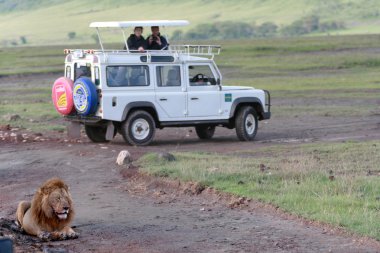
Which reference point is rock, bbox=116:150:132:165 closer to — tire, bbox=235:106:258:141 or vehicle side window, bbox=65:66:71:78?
vehicle side window, bbox=65:66:71:78

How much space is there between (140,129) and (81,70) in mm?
1605

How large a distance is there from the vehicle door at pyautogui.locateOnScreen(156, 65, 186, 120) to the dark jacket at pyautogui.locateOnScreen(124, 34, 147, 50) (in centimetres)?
75

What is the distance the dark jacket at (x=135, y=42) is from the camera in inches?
741

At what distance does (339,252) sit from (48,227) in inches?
113

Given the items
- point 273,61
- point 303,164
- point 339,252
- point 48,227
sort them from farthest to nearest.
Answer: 1. point 273,61
2. point 303,164
3. point 48,227
4. point 339,252

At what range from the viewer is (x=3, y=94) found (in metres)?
33.8

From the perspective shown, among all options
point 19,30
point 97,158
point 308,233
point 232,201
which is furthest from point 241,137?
point 19,30

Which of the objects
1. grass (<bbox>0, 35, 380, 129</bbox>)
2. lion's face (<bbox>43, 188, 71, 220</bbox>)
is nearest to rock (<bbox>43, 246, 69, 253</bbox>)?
lion's face (<bbox>43, 188, 71, 220</bbox>)

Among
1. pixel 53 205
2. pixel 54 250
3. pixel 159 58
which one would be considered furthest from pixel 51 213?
pixel 159 58

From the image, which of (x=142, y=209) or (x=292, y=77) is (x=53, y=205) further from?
(x=292, y=77)

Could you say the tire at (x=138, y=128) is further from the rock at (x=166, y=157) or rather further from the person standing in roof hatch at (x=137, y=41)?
the rock at (x=166, y=157)

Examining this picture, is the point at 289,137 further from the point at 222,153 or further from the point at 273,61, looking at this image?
the point at 273,61

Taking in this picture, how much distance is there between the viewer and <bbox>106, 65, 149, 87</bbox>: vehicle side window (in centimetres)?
1784

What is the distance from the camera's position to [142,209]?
37.3ft
